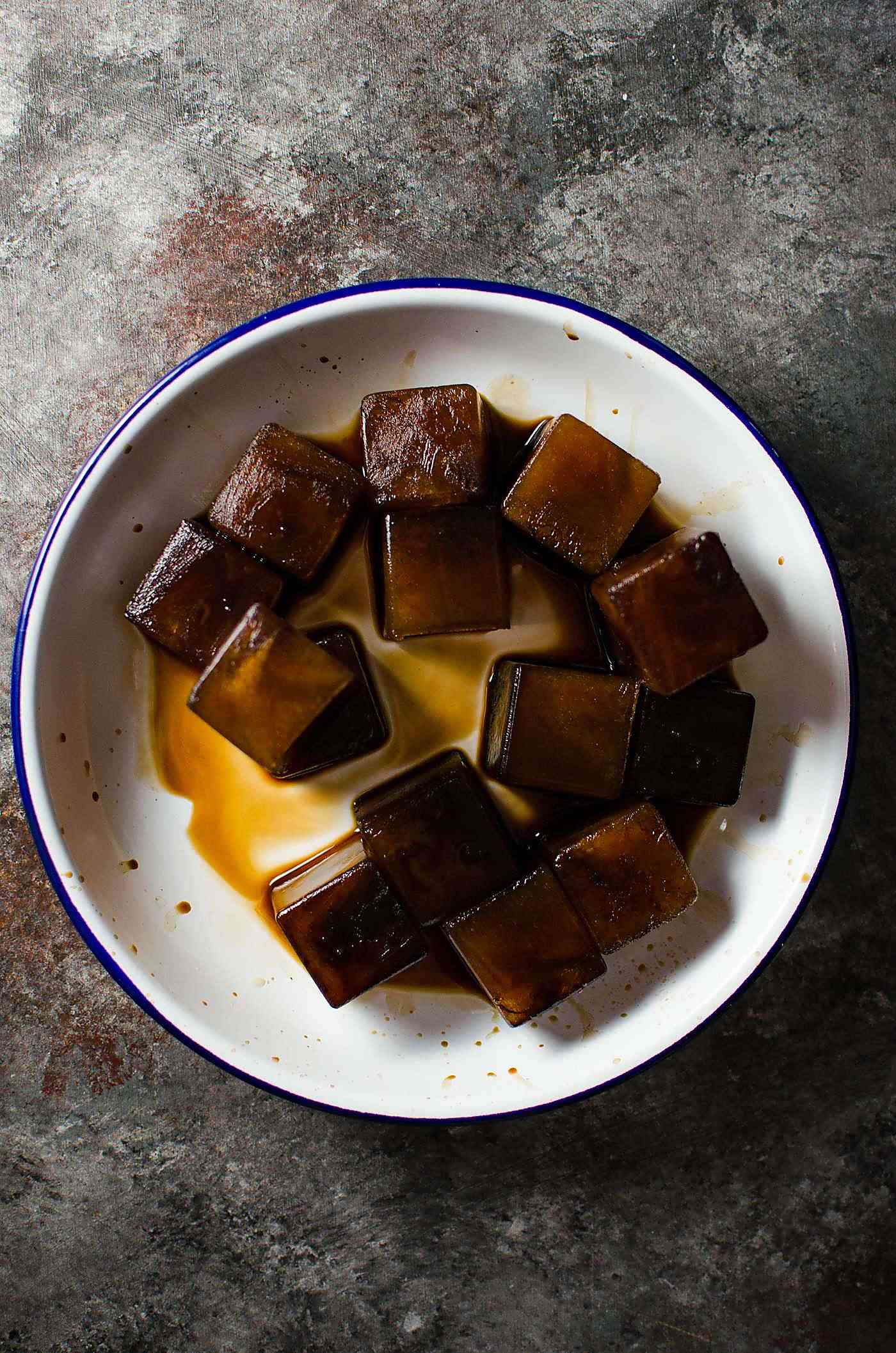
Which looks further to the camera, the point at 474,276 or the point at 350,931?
the point at 474,276

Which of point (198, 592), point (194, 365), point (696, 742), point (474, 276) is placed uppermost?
point (194, 365)

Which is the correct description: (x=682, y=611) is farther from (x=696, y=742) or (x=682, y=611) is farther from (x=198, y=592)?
(x=198, y=592)

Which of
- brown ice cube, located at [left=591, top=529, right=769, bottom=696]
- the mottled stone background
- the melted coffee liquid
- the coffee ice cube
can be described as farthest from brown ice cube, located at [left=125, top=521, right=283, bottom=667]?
the coffee ice cube

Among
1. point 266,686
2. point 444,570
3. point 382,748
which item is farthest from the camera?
point 382,748

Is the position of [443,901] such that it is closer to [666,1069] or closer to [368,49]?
[666,1069]

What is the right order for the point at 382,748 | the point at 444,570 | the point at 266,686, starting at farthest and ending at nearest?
the point at 382,748, the point at 444,570, the point at 266,686

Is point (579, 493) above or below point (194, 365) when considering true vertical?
below

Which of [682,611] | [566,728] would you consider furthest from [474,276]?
[566,728]

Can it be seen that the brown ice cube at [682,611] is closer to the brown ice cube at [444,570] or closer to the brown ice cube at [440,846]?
the brown ice cube at [444,570]
